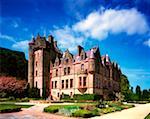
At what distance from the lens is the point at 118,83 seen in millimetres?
68500

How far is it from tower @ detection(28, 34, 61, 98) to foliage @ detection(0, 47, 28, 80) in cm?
917

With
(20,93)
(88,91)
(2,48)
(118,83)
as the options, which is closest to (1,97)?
(20,93)

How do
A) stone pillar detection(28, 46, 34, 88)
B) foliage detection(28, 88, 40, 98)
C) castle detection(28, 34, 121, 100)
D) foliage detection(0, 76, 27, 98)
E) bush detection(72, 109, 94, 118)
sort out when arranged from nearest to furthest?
1. bush detection(72, 109, 94, 118)
2. castle detection(28, 34, 121, 100)
3. foliage detection(0, 76, 27, 98)
4. foliage detection(28, 88, 40, 98)
5. stone pillar detection(28, 46, 34, 88)

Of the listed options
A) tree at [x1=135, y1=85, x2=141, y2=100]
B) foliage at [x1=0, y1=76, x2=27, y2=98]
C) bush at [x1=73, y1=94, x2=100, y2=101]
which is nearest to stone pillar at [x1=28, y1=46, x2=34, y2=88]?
foliage at [x1=0, y1=76, x2=27, y2=98]

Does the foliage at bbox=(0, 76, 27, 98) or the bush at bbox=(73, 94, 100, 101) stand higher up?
the foliage at bbox=(0, 76, 27, 98)

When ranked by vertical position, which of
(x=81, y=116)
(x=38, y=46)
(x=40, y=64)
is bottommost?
(x=81, y=116)

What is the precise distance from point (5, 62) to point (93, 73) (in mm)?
30440

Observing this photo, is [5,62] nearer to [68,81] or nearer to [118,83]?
[68,81]

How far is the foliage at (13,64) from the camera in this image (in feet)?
227

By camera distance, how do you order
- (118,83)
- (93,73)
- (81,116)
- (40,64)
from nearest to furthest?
(81,116), (93,73), (40,64), (118,83)

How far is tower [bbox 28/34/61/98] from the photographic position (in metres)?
59.9

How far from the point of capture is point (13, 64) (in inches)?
2830

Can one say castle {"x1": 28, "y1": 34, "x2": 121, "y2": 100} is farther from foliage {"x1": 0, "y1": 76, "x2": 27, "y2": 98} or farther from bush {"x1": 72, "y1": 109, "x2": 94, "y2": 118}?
bush {"x1": 72, "y1": 109, "x2": 94, "y2": 118}

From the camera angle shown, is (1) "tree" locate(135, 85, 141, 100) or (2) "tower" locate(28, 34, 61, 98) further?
(1) "tree" locate(135, 85, 141, 100)
